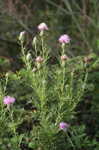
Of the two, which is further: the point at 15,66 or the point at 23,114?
the point at 15,66

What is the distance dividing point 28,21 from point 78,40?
68 cm

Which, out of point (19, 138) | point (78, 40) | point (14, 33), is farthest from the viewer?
point (78, 40)

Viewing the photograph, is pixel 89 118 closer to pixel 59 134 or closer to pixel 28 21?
pixel 59 134

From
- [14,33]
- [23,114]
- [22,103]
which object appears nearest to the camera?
[23,114]

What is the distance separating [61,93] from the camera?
2291 millimetres

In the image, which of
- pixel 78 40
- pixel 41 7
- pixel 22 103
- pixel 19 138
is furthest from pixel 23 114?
pixel 41 7

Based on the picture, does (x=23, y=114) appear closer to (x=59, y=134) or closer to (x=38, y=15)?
(x=59, y=134)

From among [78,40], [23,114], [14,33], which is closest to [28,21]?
[14,33]

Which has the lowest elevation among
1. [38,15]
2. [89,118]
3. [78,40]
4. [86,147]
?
[86,147]

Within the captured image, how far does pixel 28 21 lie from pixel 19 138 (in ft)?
8.50

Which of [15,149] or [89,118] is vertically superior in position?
[89,118]

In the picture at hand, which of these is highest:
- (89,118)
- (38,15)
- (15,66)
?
(38,15)

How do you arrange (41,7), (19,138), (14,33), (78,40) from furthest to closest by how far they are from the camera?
(41,7) < (78,40) < (14,33) < (19,138)

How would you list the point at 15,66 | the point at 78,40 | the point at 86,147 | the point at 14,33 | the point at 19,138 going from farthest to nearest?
1. the point at 78,40
2. the point at 14,33
3. the point at 15,66
4. the point at 86,147
5. the point at 19,138
